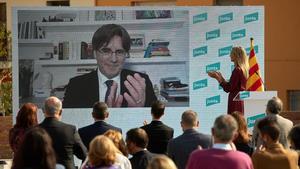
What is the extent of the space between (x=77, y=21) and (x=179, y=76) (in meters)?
Answer: 2.20

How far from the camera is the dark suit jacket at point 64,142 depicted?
9.12 metres

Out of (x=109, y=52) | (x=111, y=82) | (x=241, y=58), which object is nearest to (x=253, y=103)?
(x=241, y=58)

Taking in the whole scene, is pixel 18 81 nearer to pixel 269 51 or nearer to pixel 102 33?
pixel 102 33

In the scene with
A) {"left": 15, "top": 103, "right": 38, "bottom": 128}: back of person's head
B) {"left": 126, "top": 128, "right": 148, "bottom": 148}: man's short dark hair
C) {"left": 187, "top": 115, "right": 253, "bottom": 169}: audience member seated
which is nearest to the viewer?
{"left": 187, "top": 115, "right": 253, "bottom": 169}: audience member seated

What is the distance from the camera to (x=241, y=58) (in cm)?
1274

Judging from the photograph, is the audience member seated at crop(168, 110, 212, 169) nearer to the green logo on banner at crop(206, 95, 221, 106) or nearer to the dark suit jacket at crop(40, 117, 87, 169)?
the dark suit jacket at crop(40, 117, 87, 169)

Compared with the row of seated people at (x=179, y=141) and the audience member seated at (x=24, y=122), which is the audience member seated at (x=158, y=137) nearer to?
the row of seated people at (x=179, y=141)

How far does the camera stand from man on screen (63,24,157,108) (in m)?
14.5

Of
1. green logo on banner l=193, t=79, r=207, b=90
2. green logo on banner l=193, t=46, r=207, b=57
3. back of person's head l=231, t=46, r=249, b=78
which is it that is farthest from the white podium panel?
green logo on banner l=193, t=46, r=207, b=57

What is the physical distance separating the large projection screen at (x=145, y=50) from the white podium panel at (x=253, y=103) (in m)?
1.99

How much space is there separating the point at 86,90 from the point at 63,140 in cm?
545

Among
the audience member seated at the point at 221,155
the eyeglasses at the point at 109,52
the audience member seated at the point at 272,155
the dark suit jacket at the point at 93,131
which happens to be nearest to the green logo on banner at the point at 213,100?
the eyeglasses at the point at 109,52

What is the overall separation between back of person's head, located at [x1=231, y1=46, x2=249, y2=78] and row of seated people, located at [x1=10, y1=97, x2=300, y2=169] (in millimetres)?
2708

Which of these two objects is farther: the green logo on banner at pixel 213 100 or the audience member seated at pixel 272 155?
the green logo on banner at pixel 213 100
